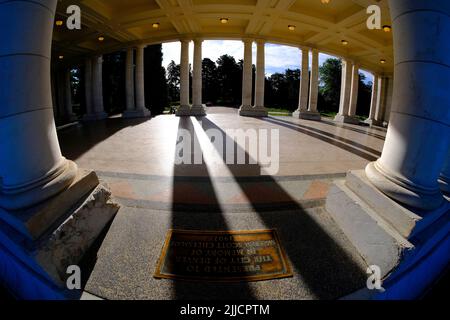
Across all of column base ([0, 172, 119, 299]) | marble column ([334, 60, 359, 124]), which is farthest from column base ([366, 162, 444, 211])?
marble column ([334, 60, 359, 124])

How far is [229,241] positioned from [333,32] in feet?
83.2

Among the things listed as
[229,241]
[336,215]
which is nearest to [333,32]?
[336,215]

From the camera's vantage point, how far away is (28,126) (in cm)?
388

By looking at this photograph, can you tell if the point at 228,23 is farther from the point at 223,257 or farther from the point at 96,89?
the point at 223,257

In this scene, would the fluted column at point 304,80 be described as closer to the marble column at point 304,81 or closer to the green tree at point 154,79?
the marble column at point 304,81

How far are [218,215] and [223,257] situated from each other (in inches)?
49.5

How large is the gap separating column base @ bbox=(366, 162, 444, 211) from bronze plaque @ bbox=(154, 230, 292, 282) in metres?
2.34

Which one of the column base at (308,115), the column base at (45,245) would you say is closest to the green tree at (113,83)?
the column base at (308,115)

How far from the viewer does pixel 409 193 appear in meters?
4.21

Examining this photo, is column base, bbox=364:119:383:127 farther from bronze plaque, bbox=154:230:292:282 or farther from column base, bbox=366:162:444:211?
bronze plaque, bbox=154:230:292:282

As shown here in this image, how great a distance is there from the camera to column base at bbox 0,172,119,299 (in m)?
3.49

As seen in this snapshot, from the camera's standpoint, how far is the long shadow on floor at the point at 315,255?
356cm

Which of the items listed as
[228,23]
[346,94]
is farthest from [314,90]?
[228,23]

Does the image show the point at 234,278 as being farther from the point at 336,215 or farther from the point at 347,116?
the point at 347,116
